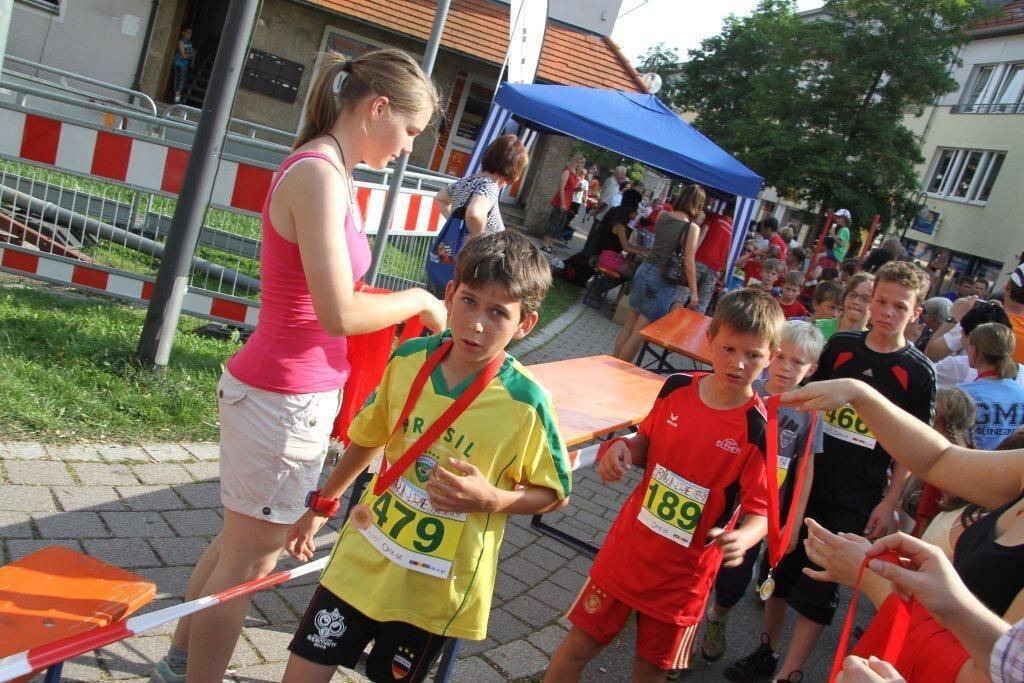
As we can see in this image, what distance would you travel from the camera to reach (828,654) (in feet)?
15.8

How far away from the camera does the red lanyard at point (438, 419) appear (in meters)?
2.22

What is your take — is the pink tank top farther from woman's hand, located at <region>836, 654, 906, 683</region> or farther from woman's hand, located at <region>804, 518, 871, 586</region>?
woman's hand, located at <region>836, 654, 906, 683</region>

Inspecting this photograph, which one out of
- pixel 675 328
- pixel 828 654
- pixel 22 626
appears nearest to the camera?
pixel 22 626

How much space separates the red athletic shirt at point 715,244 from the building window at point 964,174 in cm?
2778

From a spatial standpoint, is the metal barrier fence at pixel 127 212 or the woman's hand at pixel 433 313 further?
the metal barrier fence at pixel 127 212

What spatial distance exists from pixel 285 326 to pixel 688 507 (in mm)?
1554

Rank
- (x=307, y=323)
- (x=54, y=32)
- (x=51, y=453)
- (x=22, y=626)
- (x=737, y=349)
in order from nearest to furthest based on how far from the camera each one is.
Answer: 1. (x=22, y=626)
2. (x=307, y=323)
3. (x=737, y=349)
4. (x=51, y=453)
5. (x=54, y=32)

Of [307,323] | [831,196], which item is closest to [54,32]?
[307,323]

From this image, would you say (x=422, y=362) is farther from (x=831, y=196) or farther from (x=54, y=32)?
(x=831, y=196)

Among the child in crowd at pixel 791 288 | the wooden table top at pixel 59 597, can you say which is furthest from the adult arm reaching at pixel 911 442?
the child in crowd at pixel 791 288

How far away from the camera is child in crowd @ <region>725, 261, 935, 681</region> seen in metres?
3.94

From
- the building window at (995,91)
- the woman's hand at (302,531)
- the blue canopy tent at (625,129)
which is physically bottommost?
the woman's hand at (302,531)

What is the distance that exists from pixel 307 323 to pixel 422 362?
0.32 m

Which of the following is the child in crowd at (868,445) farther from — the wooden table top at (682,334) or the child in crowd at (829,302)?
the child in crowd at (829,302)
